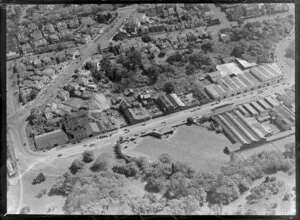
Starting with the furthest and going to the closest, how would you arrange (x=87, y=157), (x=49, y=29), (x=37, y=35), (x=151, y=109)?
(x=49, y=29)
(x=37, y=35)
(x=151, y=109)
(x=87, y=157)

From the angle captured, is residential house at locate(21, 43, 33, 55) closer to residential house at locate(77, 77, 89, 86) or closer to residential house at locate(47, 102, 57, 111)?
residential house at locate(77, 77, 89, 86)

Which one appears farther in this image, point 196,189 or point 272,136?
point 272,136

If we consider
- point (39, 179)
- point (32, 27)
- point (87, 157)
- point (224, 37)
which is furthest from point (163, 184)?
point (32, 27)

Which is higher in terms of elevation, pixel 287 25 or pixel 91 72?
pixel 287 25

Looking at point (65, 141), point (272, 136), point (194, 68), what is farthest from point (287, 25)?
point (65, 141)

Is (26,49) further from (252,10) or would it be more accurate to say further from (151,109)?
(252,10)

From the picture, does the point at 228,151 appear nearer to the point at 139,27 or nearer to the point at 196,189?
the point at 196,189

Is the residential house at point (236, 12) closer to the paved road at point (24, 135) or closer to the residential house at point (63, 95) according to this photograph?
the paved road at point (24, 135)
